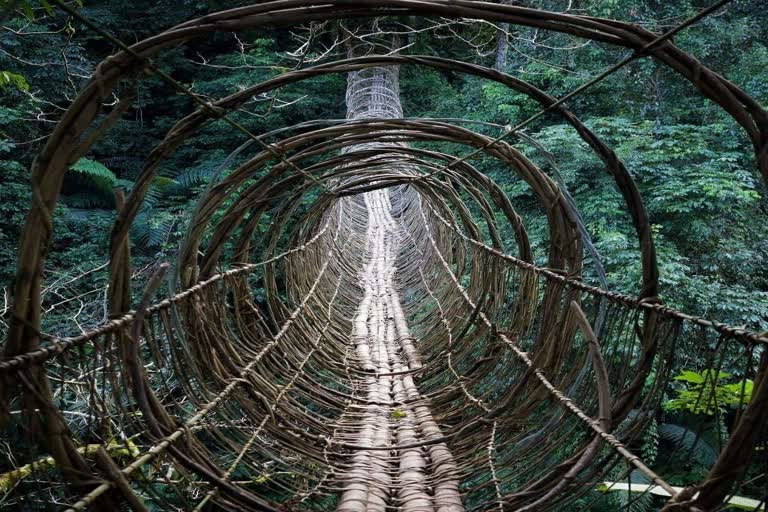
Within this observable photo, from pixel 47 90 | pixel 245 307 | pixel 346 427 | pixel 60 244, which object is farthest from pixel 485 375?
pixel 47 90

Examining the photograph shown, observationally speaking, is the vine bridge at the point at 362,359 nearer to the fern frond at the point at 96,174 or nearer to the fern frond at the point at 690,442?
the fern frond at the point at 690,442

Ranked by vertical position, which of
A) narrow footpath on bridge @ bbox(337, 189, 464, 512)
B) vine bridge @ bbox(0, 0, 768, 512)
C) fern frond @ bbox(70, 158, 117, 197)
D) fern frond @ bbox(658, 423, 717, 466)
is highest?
fern frond @ bbox(70, 158, 117, 197)

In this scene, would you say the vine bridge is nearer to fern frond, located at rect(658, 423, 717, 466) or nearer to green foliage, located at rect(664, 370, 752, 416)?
green foliage, located at rect(664, 370, 752, 416)

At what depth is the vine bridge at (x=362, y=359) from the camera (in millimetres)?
609

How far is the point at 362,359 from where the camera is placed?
1.84 meters

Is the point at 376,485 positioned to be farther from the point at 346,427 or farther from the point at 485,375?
the point at 485,375

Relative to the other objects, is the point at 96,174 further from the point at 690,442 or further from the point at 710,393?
the point at 710,393

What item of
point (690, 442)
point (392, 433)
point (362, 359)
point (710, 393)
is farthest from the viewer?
point (690, 442)

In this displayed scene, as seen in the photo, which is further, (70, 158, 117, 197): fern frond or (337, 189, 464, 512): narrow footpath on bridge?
(70, 158, 117, 197): fern frond

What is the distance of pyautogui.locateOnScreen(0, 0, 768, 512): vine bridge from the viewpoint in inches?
24.0

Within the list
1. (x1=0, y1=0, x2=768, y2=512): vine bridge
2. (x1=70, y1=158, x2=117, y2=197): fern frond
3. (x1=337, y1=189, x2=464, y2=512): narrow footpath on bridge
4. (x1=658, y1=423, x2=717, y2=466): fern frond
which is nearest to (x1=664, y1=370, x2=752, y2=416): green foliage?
Answer: (x1=0, y1=0, x2=768, y2=512): vine bridge

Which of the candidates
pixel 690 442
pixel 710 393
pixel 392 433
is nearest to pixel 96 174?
pixel 690 442

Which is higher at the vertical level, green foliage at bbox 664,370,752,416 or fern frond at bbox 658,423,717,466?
green foliage at bbox 664,370,752,416

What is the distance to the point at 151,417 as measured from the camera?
2.57ft
